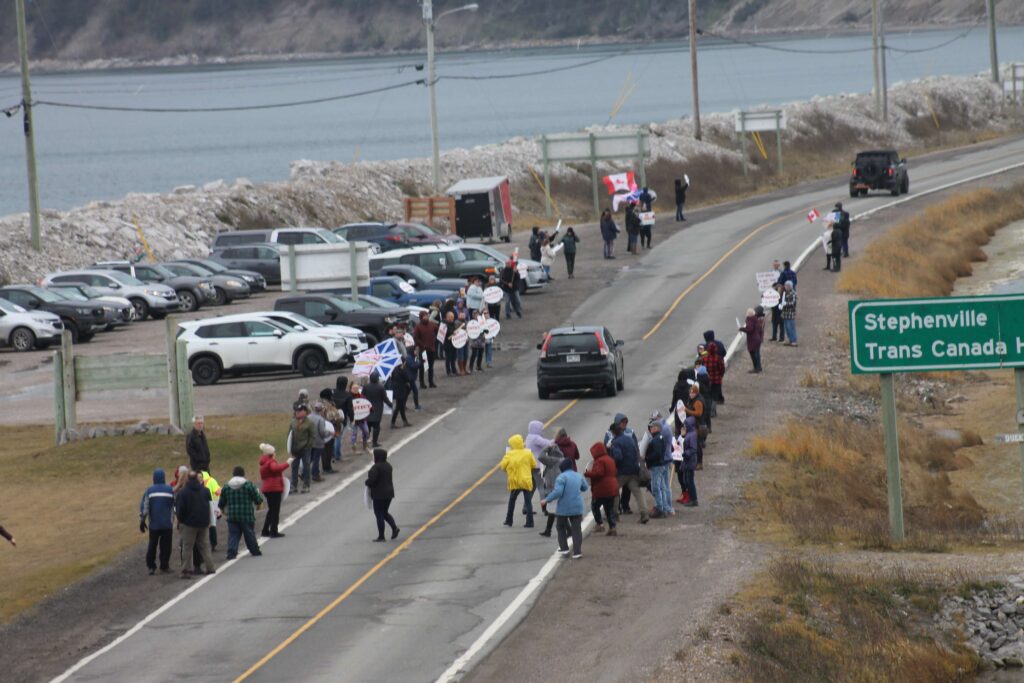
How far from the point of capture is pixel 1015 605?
20234 mm

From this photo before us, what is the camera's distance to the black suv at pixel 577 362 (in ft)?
110

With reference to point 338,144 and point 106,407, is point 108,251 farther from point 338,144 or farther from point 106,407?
point 338,144

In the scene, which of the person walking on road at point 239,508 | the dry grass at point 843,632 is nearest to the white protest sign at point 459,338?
the person walking on road at point 239,508

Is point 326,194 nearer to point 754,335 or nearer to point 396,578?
point 754,335

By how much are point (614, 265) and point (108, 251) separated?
20.5 m

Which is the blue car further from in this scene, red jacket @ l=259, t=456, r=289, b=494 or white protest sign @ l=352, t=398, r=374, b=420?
red jacket @ l=259, t=456, r=289, b=494

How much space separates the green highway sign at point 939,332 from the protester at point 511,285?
21327 mm

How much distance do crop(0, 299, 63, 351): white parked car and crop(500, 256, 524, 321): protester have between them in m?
12.9

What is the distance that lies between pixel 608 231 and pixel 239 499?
32341 mm

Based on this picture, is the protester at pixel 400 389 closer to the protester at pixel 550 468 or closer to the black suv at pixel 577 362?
the black suv at pixel 577 362

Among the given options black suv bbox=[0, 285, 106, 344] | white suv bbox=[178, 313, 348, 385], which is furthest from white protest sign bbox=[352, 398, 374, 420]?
black suv bbox=[0, 285, 106, 344]

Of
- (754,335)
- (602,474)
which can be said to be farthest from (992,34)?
(602,474)

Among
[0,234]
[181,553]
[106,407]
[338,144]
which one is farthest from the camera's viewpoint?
[338,144]

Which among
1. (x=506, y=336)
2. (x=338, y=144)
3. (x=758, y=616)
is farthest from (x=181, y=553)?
(x=338, y=144)
